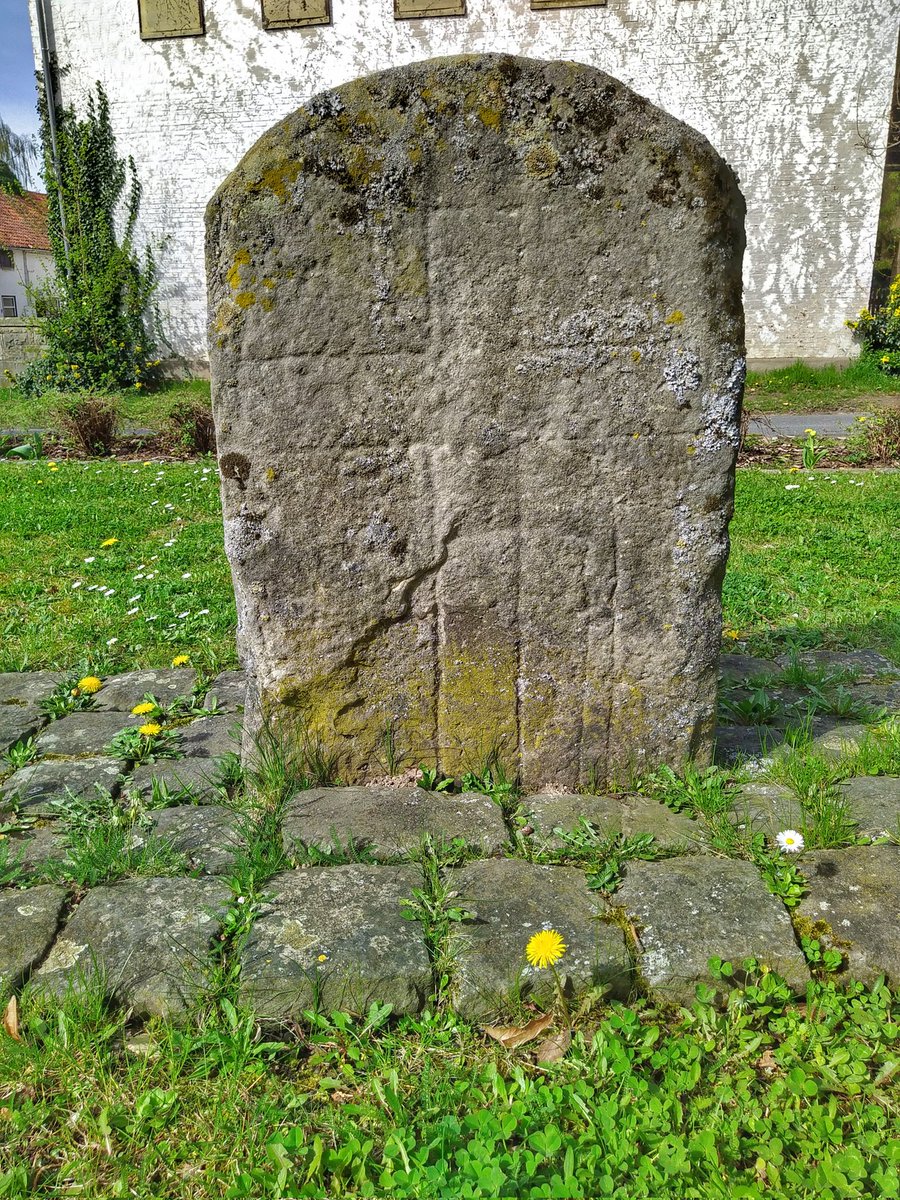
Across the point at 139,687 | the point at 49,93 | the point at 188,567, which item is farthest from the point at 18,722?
the point at 49,93

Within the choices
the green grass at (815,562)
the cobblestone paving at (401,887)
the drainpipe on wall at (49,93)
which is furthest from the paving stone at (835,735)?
the drainpipe on wall at (49,93)

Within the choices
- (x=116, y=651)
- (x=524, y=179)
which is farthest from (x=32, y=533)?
(x=524, y=179)

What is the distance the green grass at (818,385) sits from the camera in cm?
1078

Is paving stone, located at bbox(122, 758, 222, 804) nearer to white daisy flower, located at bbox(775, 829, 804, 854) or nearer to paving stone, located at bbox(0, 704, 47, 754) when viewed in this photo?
paving stone, located at bbox(0, 704, 47, 754)

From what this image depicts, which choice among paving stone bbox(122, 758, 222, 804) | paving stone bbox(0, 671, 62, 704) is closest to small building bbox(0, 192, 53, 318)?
paving stone bbox(0, 671, 62, 704)

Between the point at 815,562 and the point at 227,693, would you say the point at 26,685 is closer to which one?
the point at 227,693

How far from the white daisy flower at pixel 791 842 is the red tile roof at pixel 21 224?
94.0 ft

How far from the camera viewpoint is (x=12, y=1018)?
177 centimetres

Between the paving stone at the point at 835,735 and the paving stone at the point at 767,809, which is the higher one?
the paving stone at the point at 835,735

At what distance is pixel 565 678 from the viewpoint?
2.52 metres

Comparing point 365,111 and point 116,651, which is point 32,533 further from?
point 365,111

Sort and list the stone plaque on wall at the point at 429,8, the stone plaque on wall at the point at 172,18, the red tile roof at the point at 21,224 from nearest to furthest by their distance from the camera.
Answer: the stone plaque on wall at the point at 429,8 → the stone plaque on wall at the point at 172,18 → the red tile roof at the point at 21,224

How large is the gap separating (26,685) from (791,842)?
262 cm

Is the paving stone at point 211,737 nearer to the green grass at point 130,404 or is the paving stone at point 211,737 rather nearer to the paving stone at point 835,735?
the paving stone at point 835,735
